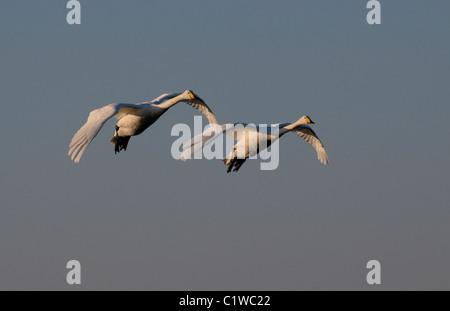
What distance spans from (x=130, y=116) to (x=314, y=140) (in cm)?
963

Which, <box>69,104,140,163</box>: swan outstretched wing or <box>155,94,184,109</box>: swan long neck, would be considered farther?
<box>155,94,184,109</box>: swan long neck

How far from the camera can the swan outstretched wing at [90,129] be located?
38.2 m

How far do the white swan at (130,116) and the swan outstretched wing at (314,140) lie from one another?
422 centimetres

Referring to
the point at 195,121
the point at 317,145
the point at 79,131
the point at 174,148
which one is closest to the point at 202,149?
the point at 174,148

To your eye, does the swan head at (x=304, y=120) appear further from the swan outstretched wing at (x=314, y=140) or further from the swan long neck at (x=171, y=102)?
the swan long neck at (x=171, y=102)

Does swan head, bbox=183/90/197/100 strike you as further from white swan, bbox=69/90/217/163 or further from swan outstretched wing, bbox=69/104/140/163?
swan outstretched wing, bbox=69/104/140/163

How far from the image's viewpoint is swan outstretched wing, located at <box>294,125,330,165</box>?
1937 inches

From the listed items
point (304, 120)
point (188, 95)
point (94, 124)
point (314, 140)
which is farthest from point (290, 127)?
point (94, 124)

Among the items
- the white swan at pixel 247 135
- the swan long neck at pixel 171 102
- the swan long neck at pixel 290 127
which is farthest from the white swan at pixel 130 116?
the swan long neck at pixel 290 127

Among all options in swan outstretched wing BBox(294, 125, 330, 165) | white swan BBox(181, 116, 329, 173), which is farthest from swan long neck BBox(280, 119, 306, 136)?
swan outstretched wing BBox(294, 125, 330, 165)

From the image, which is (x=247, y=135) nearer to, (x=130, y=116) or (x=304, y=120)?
(x=304, y=120)

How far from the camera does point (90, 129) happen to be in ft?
129

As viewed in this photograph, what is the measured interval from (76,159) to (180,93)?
8578 millimetres

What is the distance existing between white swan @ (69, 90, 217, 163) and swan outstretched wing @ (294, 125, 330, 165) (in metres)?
4.22
